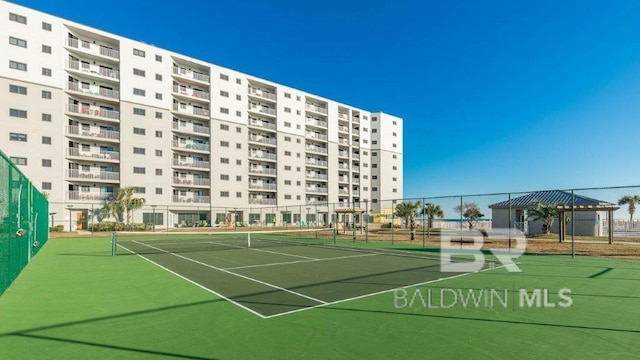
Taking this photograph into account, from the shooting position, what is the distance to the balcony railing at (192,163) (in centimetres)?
5302

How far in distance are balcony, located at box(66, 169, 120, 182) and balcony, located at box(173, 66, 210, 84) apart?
60.0ft

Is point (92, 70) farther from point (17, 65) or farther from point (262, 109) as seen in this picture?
point (262, 109)

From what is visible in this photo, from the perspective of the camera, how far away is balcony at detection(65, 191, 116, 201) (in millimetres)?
43438

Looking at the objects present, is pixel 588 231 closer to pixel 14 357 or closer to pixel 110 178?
pixel 14 357

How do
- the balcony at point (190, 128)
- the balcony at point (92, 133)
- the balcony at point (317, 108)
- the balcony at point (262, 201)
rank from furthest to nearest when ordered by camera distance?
the balcony at point (317, 108) → the balcony at point (262, 201) → the balcony at point (190, 128) → the balcony at point (92, 133)

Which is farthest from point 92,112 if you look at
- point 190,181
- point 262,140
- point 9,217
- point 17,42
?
point 9,217

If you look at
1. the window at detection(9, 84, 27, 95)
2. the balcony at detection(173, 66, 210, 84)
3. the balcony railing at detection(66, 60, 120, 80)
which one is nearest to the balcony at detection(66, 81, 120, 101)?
the balcony railing at detection(66, 60, 120, 80)

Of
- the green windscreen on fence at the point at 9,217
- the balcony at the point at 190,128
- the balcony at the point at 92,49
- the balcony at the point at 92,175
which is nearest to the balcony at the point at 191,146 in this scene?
the balcony at the point at 190,128

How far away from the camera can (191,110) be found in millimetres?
55438

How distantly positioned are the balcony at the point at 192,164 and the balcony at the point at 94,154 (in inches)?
316

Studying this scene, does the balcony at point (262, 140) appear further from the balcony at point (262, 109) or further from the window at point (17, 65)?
the window at point (17, 65)

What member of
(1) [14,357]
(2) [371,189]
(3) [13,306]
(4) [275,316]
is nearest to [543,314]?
(4) [275,316]

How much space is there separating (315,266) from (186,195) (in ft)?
151

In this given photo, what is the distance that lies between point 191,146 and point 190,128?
3024 mm
